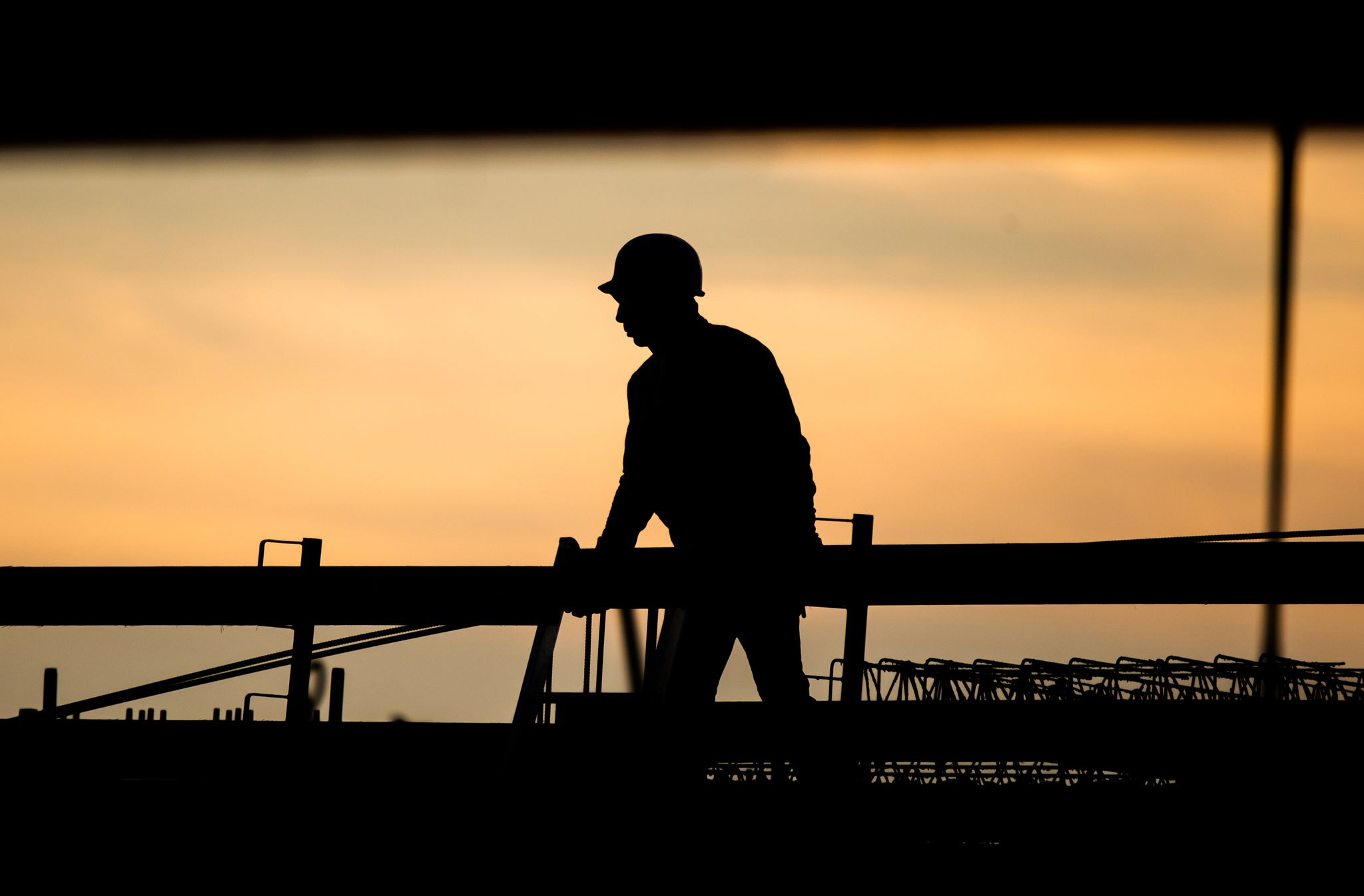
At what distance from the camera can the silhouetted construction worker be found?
4.66 m

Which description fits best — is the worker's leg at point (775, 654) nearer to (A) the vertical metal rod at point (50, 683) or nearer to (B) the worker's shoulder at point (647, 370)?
(B) the worker's shoulder at point (647, 370)

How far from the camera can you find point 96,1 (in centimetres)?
552

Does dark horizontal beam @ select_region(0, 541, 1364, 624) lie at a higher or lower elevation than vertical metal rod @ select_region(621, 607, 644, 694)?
higher

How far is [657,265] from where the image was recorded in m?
4.73

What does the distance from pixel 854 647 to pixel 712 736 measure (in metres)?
1.52

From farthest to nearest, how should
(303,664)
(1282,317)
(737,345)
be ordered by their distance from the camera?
(303,664) → (737,345) → (1282,317)

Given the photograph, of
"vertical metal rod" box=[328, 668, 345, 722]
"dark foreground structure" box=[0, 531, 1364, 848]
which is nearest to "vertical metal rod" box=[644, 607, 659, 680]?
"dark foreground structure" box=[0, 531, 1364, 848]

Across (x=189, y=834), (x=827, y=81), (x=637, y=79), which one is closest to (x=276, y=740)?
(x=189, y=834)

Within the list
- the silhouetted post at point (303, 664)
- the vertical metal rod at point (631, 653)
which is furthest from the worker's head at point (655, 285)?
the silhouetted post at point (303, 664)

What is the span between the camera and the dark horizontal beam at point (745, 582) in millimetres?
4434

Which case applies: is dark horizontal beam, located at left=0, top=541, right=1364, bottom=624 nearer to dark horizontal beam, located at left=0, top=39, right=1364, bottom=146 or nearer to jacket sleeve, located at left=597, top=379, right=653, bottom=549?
jacket sleeve, located at left=597, top=379, right=653, bottom=549

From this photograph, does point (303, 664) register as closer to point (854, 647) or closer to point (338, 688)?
point (854, 647)

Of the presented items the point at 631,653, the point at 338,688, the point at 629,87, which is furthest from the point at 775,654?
the point at 338,688

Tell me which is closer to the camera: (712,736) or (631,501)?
(712,736)
